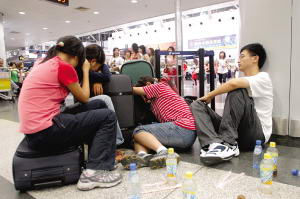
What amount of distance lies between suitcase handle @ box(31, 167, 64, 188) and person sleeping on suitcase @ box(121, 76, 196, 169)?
49 cm

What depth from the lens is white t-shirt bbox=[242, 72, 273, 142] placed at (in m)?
2.24

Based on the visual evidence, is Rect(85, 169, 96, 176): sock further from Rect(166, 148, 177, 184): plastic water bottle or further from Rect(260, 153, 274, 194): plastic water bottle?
Rect(260, 153, 274, 194): plastic water bottle

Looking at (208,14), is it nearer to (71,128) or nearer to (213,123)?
(213,123)

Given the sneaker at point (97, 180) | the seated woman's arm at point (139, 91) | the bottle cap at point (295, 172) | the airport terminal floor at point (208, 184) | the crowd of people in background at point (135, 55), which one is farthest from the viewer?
the crowd of people in background at point (135, 55)

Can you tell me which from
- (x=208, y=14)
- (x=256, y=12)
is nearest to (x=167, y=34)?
(x=208, y=14)

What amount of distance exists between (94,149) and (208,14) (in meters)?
10.8

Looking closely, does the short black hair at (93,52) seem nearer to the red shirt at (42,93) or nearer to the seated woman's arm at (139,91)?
the seated woman's arm at (139,91)

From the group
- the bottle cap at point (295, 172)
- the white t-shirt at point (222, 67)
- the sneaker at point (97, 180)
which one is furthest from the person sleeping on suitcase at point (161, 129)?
the white t-shirt at point (222, 67)

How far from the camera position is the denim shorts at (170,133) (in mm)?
2248

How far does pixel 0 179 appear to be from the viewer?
6.47ft

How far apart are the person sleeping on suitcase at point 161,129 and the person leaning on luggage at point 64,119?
0.29 m

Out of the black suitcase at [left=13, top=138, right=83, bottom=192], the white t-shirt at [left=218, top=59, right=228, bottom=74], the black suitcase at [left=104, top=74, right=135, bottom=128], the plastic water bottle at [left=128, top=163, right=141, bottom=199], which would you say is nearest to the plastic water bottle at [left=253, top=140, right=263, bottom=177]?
the plastic water bottle at [left=128, top=163, right=141, bottom=199]

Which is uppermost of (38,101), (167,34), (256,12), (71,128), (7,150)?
(167,34)

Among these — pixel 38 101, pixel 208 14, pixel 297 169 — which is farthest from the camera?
pixel 208 14
